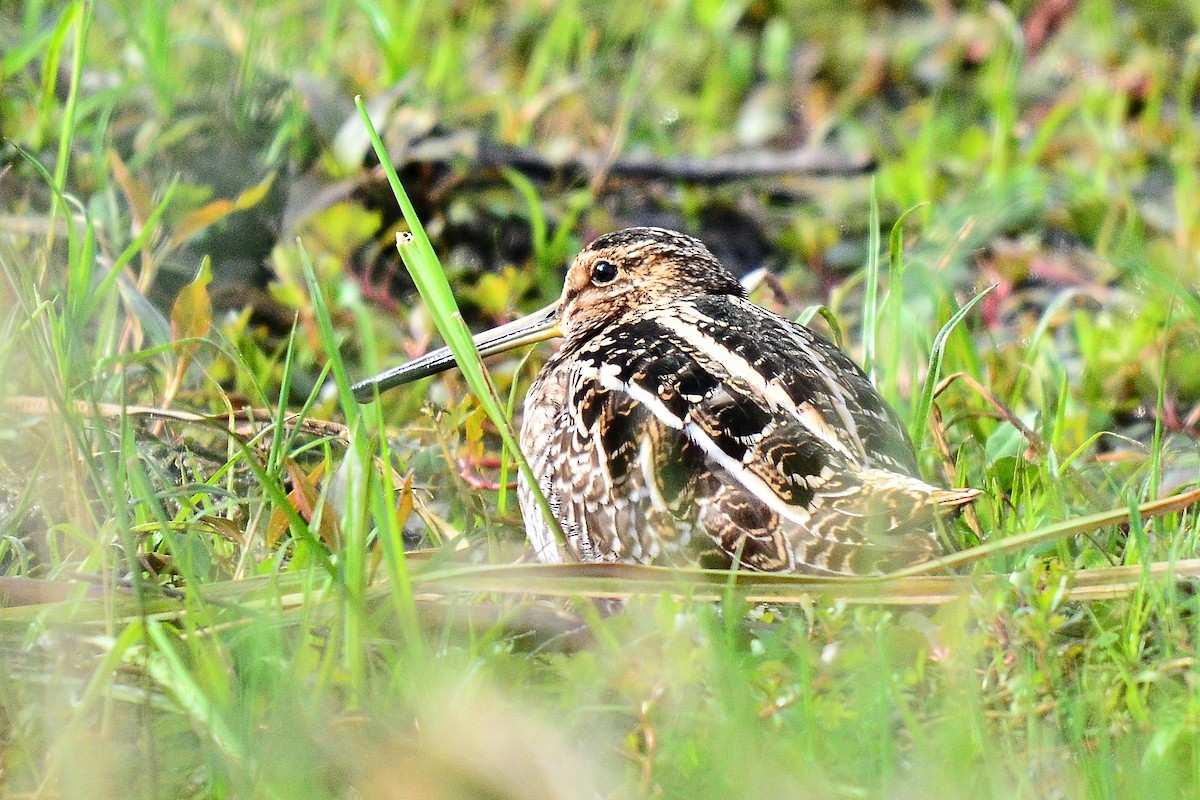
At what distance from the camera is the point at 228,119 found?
4363 millimetres

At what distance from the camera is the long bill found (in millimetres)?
3238

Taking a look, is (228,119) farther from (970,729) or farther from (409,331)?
(970,729)

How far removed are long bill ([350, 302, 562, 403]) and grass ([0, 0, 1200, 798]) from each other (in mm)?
125

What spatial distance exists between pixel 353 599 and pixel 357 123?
2.52 m

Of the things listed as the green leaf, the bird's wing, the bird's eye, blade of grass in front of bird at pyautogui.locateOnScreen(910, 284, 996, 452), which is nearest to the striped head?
the bird's eye

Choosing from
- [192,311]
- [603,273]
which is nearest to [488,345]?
[603,273]

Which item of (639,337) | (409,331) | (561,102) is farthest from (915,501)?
(561,102)

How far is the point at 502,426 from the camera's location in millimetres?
2430

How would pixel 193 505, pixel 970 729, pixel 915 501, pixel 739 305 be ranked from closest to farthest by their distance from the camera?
pixel 970 729
pixel 915 501
pixel 193 505
pixel 739 305

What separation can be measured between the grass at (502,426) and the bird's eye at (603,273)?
1.61ft

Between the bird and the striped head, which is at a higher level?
Result: the striped head

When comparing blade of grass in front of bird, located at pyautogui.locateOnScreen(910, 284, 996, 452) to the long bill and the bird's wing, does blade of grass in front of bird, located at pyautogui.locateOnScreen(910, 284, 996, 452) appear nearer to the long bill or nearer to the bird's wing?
the bird's wing

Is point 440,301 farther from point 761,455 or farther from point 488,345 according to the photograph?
point 488,345

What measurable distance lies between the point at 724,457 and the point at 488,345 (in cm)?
105
